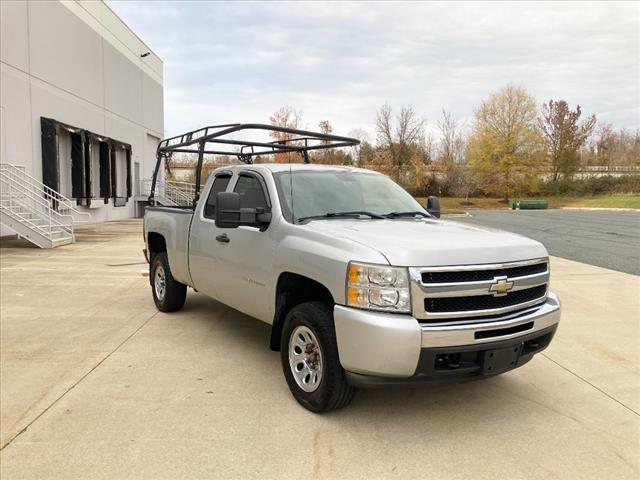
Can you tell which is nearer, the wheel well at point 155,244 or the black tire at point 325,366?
the black tire at point 325,366

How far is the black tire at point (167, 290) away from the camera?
21.9 feet

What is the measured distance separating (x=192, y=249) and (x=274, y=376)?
191 centimetres

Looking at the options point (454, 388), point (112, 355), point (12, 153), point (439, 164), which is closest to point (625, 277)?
point (454, 388)

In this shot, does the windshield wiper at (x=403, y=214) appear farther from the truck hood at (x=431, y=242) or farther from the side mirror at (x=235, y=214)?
the side mirror at (x=235, y=214)

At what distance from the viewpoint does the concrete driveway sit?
123 inches

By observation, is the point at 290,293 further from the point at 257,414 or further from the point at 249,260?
the point at 257,414

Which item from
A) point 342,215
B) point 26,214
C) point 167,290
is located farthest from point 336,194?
point 26,214

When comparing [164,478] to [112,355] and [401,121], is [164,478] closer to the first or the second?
[112,355]

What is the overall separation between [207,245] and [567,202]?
5548 cm

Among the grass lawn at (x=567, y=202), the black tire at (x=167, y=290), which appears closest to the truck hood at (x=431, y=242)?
the black tire at (x=167, y=290)

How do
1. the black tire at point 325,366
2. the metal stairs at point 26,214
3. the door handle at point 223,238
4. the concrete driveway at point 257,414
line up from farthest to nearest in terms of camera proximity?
1. the metal stairs at point 26,214
2. the door handle at point 223,238
3. the black tire at point 325,366
4. the concrete driveway at point 257,414

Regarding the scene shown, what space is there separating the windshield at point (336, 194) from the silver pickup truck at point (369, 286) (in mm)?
15

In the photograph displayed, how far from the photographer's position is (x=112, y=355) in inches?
202

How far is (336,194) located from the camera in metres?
4.84
